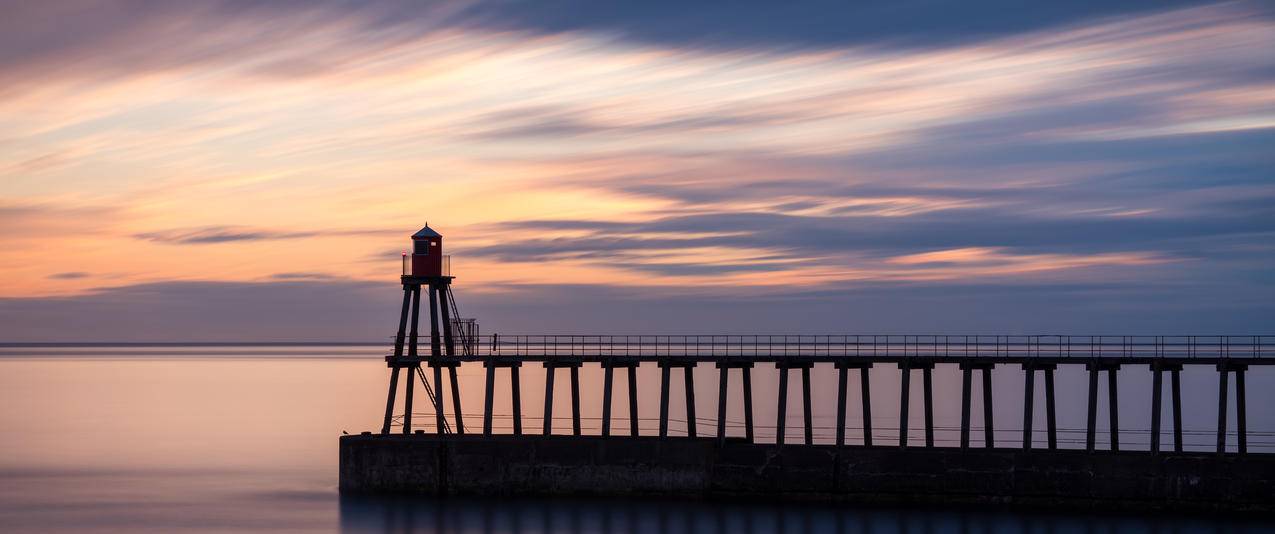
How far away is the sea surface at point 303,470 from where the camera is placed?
127 ft

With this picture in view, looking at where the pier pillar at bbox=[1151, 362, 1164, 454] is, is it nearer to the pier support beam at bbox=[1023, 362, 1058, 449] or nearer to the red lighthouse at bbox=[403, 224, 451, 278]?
the pier support beam at bbox=[1023, 362, 1058, 449]

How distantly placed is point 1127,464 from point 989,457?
11.8ft

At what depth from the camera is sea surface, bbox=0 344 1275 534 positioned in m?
38.6

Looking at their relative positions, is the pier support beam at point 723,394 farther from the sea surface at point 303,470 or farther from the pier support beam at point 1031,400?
the pier support beam at point 1031,400

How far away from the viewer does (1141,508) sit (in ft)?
122

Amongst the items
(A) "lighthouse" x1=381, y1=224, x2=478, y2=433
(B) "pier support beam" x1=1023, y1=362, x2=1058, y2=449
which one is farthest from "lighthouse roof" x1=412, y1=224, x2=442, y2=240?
(B) "pier support beam" x1=1023, y1=362, x2=1058, y2=449

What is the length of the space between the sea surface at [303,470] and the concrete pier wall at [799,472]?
46 cm

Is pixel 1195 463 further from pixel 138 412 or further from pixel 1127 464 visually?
pixel 138 412

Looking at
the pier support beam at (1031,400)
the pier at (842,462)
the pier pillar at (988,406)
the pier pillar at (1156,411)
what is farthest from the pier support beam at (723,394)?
the pier pillar at (1156,411)

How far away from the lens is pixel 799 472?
39.1 metres

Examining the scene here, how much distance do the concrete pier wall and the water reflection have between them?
0.33 metres

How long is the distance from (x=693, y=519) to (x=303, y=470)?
24847 mm

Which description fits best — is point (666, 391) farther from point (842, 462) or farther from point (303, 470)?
point (303, 470)

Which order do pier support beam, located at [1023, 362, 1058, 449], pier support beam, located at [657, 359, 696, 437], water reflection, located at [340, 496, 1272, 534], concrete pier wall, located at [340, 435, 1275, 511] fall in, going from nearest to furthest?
concrete pier wall, located at [340, 435, 1275, 511]
water reflection, located at [340, 496, 1272, 534]
pier support beam, located at [1023, 362, 1058, 449]
pier support beam, located at [657, 359, 696, 437]
